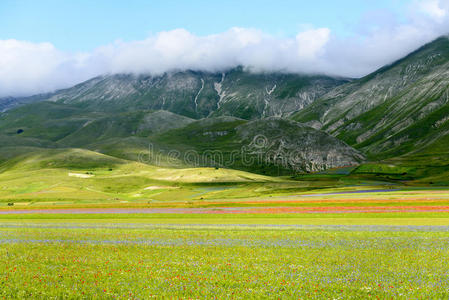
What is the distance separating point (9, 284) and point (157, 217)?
4497 centimetres

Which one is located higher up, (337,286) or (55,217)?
(337,286)

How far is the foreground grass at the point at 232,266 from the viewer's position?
17.5 metres

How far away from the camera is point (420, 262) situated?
22781 mm

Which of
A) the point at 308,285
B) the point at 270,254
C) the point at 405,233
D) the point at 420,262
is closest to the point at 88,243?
the point at 270,254

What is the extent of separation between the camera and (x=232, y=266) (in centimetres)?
2270

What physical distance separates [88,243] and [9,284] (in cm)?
1401

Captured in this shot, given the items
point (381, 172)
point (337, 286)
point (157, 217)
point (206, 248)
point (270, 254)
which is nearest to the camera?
point (337, 286)

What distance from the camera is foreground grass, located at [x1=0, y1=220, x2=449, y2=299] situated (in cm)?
1748

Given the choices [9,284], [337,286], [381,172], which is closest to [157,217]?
[9,284]

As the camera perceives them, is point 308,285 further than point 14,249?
No

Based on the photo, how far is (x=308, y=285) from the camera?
1809 cm

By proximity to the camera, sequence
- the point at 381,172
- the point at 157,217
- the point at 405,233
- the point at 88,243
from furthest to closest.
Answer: the point at 381,172, the point at 157,217, the point at 405,233, the point at 88,243

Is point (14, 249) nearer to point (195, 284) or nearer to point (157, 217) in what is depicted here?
point (195, 284)

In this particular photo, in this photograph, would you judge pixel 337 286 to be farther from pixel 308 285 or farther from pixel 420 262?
pixel 420 262
